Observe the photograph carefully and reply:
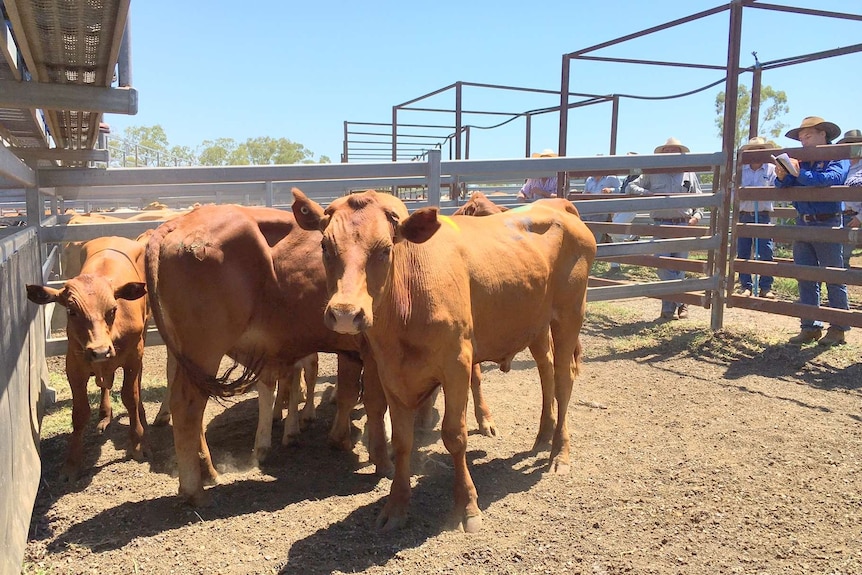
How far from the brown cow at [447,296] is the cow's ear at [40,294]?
5.96 feet

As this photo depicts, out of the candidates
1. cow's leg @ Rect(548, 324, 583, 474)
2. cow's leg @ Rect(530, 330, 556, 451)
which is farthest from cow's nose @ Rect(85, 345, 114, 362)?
cow's leg @ Rect(548, 324, 583, 474)

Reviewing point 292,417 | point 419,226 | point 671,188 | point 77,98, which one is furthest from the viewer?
point 671,188

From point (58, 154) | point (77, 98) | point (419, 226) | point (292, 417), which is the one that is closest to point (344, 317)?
point (419, 226)

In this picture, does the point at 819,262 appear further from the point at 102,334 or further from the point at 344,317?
the point at 102,334

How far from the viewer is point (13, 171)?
3.46 m

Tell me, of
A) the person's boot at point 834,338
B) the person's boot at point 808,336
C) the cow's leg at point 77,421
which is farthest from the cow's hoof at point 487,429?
the person's boot at point 834,338

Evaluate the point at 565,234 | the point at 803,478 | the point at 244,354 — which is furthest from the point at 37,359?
the point at 803,478

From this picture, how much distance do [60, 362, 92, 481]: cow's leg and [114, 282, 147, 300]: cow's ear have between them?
0.56 metres

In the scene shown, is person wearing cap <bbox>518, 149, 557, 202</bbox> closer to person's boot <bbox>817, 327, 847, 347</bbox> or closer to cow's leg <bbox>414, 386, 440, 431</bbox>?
person's boot <bbox>817, 327, 847, 347</bbox>

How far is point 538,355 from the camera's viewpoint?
15.0 feet

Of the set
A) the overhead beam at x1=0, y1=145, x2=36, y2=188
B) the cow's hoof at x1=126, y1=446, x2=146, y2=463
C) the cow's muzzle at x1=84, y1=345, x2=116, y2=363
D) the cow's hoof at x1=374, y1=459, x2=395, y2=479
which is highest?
the overhead beam at x1=0, y1=145, x2=36, y2=188

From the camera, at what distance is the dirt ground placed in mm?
3115

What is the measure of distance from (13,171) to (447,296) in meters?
2.34

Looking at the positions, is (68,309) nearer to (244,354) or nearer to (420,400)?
(244,354)
